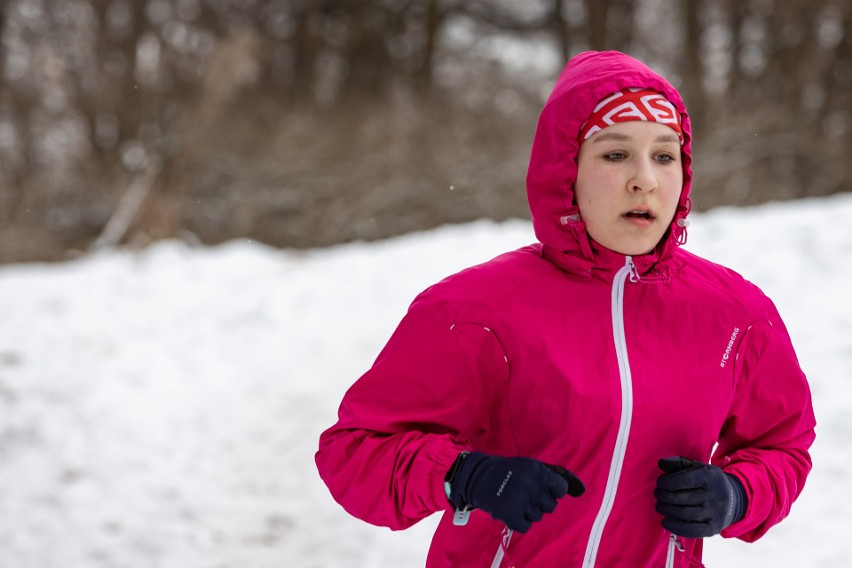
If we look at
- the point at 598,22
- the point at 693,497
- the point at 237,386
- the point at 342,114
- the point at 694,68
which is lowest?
the point at 237,386

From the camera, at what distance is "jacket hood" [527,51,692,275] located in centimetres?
169

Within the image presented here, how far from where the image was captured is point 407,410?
1.59m

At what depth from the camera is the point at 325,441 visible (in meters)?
1.64

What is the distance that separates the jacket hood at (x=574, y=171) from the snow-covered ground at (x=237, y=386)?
2.35 meters

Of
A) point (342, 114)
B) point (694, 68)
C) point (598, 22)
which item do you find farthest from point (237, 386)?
point (598, 22)

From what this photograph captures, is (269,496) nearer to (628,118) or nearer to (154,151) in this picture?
(628,118)

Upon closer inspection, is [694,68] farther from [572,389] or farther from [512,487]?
[512,487]

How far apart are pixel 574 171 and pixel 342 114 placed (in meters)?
13.1

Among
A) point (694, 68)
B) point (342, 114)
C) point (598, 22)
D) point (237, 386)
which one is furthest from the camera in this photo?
point (342, 114)

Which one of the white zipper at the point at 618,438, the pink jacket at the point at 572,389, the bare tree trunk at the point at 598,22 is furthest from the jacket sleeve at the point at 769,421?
the bare tree trunk at the point at 598,22

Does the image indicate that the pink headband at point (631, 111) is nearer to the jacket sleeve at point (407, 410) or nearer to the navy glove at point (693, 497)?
the jacket sleeve at point (407, 410)

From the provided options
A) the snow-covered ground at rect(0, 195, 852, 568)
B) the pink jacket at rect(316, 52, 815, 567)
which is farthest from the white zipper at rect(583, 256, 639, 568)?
the snow-covered ground at rect(0, 195, 852, 568)

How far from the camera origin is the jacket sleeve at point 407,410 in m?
1.55

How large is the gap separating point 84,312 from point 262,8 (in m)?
10.6
